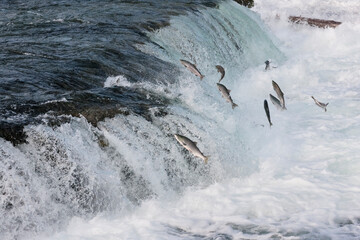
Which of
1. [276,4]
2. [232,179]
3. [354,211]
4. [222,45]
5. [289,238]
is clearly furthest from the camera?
[276,4]

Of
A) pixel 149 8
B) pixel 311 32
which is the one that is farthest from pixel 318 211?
pixel 311 32

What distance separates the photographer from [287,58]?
12.9 meters

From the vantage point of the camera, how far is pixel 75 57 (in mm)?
7773

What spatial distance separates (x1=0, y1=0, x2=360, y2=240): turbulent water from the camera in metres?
4.99

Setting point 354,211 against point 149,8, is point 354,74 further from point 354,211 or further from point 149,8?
point 354,211

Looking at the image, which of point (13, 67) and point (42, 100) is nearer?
point (42, 100)

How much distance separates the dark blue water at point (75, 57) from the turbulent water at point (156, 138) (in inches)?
1.1

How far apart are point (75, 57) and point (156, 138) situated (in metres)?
2.39

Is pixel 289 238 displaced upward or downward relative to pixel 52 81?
downward

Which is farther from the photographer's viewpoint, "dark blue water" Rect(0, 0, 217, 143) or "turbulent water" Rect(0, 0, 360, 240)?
"dark blue water" Rect(0, 0, 217, 143)

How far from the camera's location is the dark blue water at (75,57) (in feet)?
19.1

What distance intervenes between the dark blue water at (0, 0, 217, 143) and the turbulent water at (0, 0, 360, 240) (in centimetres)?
3

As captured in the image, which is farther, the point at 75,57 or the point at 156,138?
the point at 75,57

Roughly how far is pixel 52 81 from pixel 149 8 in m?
4.98
